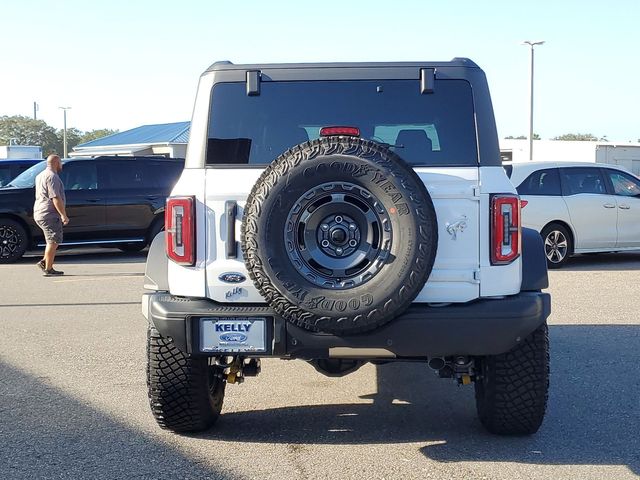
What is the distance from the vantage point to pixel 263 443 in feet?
16.5

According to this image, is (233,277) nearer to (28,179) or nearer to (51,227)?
(51,227)

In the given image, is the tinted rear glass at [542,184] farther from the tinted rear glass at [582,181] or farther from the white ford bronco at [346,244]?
the white ford bronco at [346,244]

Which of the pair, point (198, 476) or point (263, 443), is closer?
point (198, 476)

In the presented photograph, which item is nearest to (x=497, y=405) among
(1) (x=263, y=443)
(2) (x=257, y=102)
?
(1) (x=263, y=443)

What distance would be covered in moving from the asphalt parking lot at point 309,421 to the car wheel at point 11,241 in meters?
6.65

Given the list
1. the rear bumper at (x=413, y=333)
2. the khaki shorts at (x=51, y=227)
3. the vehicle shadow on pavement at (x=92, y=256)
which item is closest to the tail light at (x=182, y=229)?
the rear bumper at (x=413, y=333)

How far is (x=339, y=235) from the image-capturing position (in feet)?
14.5

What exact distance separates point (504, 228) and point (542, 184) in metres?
9.07

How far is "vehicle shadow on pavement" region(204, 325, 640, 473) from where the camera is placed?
486cm

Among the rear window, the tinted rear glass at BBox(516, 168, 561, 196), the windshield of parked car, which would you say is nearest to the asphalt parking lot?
the rear window

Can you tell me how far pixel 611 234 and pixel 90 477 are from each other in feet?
35.3

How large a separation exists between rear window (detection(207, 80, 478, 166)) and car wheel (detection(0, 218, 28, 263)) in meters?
11.0

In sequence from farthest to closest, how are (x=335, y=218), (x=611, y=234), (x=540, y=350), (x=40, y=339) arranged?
(x=611, y=234) → (x=40, y=339) → (x=540, y=350) → (x=335, y=218)

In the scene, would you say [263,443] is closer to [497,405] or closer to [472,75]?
[497,405]
